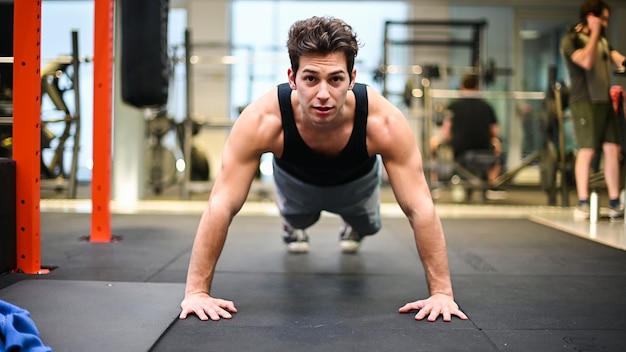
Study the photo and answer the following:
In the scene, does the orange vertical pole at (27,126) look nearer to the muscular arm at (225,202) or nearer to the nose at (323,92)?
the muscular arm at (225,202)

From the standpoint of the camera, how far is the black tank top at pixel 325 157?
1.87 m

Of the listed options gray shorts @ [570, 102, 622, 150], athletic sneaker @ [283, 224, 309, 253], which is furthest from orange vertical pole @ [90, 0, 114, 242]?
gray shorts @ [570, 102, 622, 150]

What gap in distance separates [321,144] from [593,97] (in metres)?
2.73

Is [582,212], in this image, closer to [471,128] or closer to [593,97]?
[593,97]

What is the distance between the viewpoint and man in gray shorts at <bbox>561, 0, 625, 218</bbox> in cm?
385

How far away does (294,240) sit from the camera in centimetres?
292

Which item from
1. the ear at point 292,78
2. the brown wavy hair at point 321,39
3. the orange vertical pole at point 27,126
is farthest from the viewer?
the orange vertical pole at point 27,126

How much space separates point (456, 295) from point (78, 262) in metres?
1.56

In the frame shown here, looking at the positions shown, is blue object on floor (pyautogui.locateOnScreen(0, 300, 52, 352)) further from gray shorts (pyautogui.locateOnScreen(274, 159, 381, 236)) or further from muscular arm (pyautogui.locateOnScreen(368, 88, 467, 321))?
gray shorts (pyautogui.locateOnScreen(274, 159, 381, 236))

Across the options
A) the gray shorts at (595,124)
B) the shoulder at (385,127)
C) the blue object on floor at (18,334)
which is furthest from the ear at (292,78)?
the gray shorts at (595,124)

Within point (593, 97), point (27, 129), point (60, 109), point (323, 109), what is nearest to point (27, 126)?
point (27, 129)

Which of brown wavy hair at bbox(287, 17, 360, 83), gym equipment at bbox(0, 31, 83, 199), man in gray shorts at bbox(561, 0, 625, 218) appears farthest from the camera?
gym equipment at bbox(0, 31, 83, 199)

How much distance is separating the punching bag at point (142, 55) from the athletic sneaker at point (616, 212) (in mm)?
2680

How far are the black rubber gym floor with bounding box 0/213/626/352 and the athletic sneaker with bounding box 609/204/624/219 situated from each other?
0.47 metres
